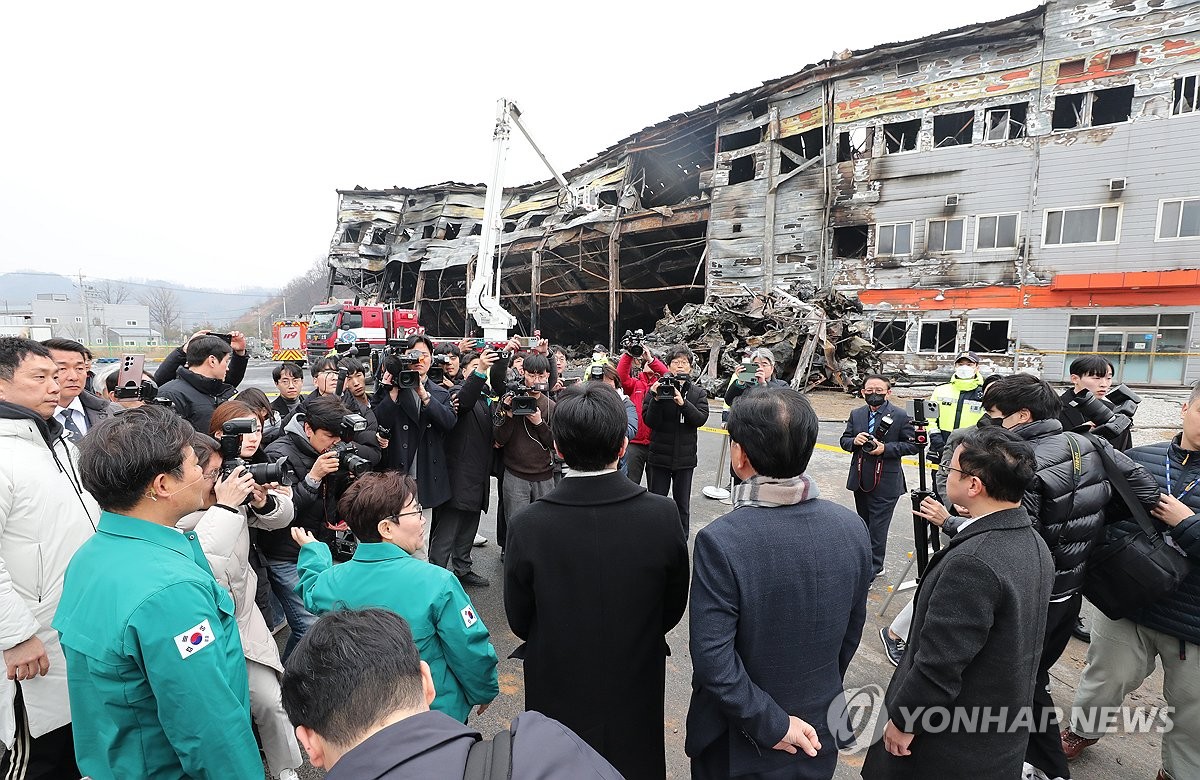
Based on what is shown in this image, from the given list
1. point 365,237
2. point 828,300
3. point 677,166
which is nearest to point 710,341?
point 828,300

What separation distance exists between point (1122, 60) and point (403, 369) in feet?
67.5

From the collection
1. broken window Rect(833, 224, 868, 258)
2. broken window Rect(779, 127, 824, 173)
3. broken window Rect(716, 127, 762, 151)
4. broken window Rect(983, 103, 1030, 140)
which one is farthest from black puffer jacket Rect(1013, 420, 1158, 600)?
broken window Rect(716, 127, 762, 151)

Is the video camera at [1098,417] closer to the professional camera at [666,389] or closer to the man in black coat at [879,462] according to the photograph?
the man in black coat at [879,462]

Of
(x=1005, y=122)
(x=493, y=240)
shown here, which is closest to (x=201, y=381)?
(x=493, y=240)

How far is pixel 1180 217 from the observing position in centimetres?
1416

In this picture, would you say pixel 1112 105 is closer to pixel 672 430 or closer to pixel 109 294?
pixel 672 430

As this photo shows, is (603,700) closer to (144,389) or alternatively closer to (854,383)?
(144,389)

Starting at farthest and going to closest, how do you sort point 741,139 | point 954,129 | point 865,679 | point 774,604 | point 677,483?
point 741,139
point 954,129
point 677,483
point 865,679
point 774,604

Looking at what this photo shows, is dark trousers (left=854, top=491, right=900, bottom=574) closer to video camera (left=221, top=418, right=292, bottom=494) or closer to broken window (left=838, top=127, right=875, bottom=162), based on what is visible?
video camera (left=221, top=418, right=292, bottom=494)

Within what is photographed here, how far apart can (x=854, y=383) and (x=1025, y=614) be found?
13217mm

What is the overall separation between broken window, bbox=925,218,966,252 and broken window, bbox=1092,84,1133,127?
3.94 m

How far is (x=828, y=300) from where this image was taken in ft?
49.1

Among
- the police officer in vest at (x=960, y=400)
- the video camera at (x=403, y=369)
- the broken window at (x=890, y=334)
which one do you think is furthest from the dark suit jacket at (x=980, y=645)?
the broken window at (x=890, y=334)

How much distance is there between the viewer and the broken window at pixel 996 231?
15.8 meters
